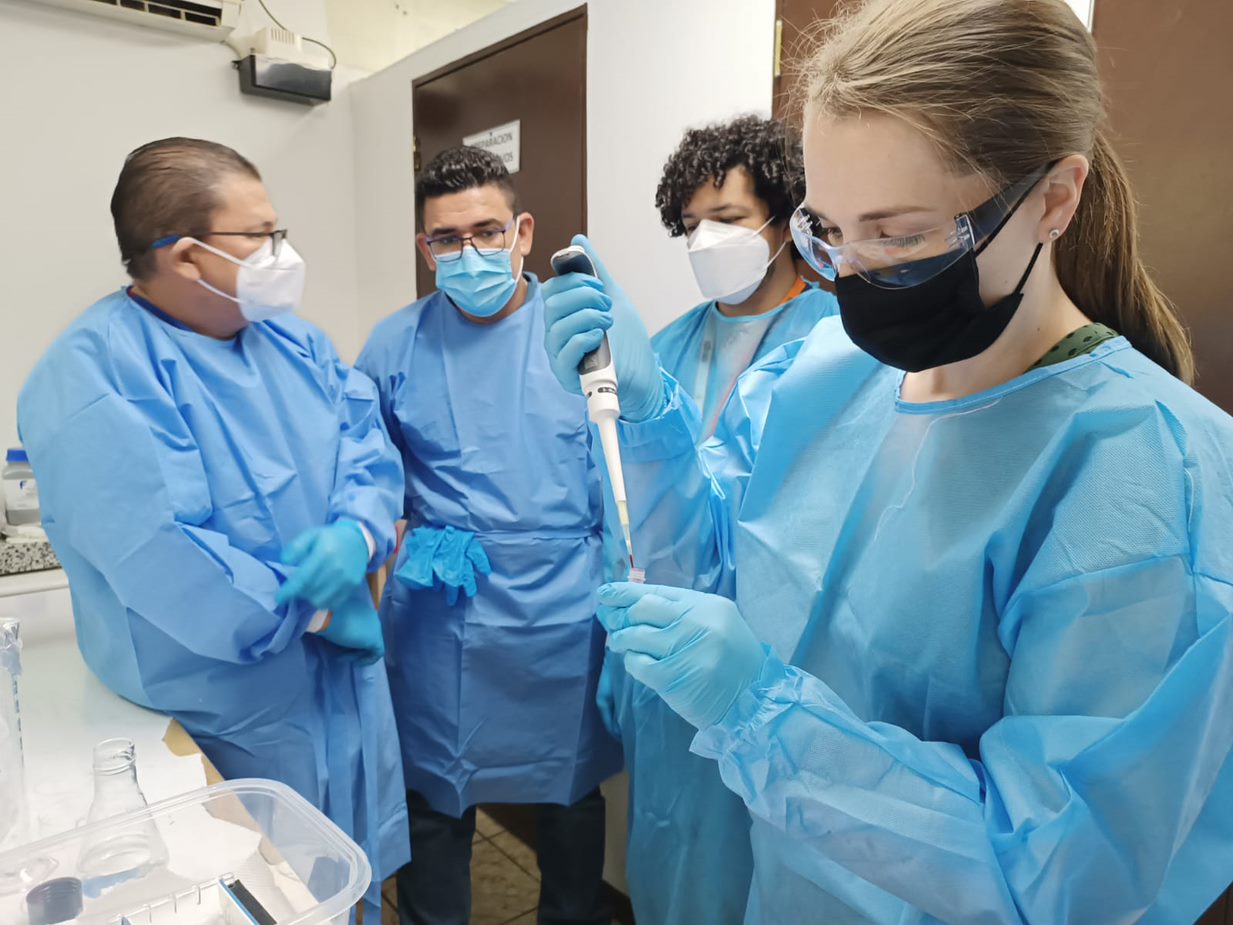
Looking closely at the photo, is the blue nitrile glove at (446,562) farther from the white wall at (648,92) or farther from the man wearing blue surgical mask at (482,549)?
the white wall at (648,92)

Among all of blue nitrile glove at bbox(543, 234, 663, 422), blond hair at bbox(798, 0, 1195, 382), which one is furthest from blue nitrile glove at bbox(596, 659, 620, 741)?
blond hair at bbox(798, 0, 1195, 382)

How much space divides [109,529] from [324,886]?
0.60 meters

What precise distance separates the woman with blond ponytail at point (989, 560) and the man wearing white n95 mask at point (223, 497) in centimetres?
60

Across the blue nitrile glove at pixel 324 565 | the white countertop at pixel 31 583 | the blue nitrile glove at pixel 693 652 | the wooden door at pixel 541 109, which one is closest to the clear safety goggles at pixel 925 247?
the blue nitrile glove at pixel 693 652

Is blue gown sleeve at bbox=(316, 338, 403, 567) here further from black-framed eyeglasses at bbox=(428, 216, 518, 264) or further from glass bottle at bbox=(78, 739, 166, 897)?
glass bottle at bbox=(78, 739, 166, 897)

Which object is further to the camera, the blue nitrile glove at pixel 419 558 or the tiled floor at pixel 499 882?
the tiled floor at pixel 499 882

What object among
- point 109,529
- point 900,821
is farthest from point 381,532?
point 900,821

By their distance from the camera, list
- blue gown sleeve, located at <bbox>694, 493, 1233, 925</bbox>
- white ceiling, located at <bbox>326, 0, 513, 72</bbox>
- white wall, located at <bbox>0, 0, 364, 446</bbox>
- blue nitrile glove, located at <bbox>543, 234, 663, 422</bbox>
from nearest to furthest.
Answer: blue gown sleeve, located at <bbox>694, 493, 1233, 925</bbox>, blue nitrile glove, located at <bbox>543, 234, 663, 422</bbox>, white wall, located at <bbox>0, 0, 364, 446</bbox>, white ceiling, located at <bbox>326, 0, 513, 72</bbox>

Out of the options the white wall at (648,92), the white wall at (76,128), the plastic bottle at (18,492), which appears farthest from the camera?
the white wall at (76,128)

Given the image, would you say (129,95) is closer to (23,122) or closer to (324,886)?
(23,122)

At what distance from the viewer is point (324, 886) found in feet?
2.34

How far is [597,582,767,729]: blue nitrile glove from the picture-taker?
737 mm

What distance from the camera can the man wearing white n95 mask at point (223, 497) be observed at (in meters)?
1.07

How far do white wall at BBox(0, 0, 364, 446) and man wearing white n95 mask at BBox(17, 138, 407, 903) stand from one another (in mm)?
1440
